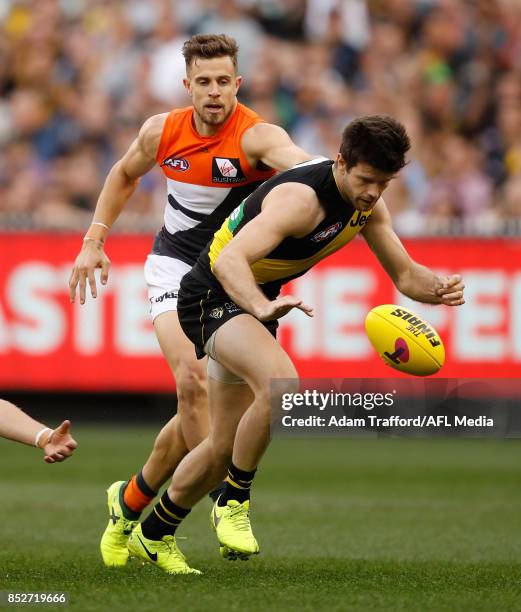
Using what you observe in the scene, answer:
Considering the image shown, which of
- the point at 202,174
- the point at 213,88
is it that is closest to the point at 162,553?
the point at 202,174

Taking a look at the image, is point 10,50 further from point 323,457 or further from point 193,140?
point 193,140

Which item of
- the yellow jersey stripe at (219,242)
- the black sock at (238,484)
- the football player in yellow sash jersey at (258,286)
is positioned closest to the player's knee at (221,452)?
the football player in yellow sash jersey at (258,286)

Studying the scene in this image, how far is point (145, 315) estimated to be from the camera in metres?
13.6

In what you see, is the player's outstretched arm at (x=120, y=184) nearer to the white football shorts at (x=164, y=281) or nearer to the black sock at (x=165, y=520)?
the white football shorts at (x=164, y=281)

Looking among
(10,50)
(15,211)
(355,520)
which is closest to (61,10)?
(10,50)

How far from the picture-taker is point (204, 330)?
21.9 ft

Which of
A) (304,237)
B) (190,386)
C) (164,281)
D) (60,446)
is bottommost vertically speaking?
(190,386)

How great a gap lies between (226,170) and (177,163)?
306 millimetres

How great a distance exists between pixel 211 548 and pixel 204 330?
1853 mm

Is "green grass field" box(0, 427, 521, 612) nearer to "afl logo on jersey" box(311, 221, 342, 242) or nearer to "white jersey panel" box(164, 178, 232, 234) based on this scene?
"afl logo on jersey" box(311, 221, 342, 242)

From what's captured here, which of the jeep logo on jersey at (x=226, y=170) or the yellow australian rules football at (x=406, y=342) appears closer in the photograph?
the yellow australian rules football at (x=406, y=342)

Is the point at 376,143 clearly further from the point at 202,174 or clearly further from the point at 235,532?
the point at 235,532

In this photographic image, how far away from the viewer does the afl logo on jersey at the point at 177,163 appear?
25.6 feet

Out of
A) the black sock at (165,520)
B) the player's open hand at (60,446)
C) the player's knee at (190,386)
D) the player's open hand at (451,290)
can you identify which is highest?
the player's open hand at (451,290)
